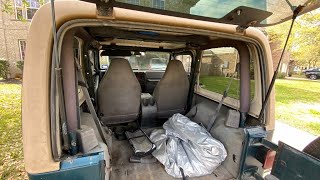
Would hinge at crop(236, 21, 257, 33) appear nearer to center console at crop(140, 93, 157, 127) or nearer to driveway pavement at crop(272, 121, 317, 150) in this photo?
center console at crop(140, 93, 157, 127)

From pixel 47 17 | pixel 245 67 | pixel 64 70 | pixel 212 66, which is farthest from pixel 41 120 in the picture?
pixel 212 66

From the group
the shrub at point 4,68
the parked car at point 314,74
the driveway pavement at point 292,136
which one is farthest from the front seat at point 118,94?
the parked car at point 314,74

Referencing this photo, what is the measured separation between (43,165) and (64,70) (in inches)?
24.1

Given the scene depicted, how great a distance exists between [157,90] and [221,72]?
1068mm

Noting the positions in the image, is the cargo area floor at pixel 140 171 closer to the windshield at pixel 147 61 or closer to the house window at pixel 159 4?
the house window at pixel 159 4

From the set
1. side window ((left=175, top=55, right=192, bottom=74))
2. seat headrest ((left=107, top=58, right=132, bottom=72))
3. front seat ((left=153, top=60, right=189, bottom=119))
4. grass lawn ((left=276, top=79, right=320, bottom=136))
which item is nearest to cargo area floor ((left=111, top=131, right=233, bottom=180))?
front seat ((left=153, top=60, right=189, bottom=119))

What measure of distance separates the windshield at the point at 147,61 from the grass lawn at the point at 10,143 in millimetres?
2282

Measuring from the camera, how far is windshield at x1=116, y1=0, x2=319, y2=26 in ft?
3.26

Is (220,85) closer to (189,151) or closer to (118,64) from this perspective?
(189,151)

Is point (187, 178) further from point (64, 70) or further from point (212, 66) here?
point (212, 66)

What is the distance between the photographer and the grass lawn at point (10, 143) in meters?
2.58

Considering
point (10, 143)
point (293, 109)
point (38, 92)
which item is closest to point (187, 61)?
point (38, 92)

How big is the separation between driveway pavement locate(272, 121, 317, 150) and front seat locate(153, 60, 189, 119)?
98.2 inches

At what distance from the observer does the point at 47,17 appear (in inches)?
40.1
